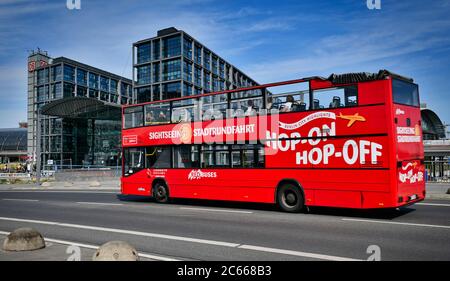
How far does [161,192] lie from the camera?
1608 centimetres

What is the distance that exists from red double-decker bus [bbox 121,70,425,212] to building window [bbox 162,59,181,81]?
174 ft

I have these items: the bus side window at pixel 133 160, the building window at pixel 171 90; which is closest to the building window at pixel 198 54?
the building window at pixel 171 90

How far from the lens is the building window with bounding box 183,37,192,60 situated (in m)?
68.3

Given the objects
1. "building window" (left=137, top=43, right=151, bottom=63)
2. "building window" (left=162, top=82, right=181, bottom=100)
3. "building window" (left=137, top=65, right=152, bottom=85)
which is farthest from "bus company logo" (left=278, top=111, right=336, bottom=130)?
"building window" (left=137, top=43, right=151, bottom=63)

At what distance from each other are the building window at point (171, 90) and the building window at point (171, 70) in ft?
4.15

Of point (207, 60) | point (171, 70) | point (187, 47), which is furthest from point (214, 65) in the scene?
point (171, 70)

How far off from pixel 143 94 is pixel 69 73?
20372 millimetres

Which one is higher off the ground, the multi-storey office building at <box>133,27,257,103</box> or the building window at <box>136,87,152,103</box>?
the multi-storey office building at <box>133,27,257,103</box>

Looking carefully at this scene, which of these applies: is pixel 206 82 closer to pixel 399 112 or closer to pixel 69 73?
pixel 69 73

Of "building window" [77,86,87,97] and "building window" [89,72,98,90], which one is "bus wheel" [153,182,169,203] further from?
"building window" [89,72,98,90]

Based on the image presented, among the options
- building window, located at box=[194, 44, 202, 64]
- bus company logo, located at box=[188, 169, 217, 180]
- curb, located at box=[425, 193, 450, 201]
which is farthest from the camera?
building window, located at box=[194, 44, 202, 64]

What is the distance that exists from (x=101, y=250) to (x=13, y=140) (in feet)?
390

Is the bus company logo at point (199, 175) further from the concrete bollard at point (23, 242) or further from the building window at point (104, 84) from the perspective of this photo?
the building window at point (104, 84)

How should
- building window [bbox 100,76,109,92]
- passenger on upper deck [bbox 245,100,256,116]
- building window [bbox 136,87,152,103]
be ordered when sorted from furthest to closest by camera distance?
building window [bbox 100,76,109,92], building window [bbox 136,87,152,103], passenger on upper deck [bbox 245,100,256,116]
